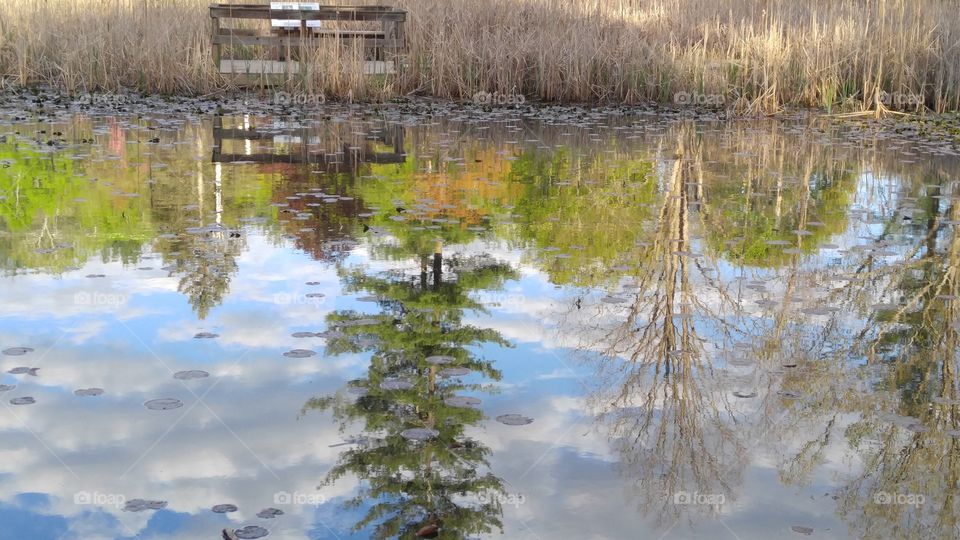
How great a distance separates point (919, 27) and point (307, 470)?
50.4ft

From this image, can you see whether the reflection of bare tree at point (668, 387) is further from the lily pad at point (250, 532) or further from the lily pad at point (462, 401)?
the lily pad at point (250, 532)

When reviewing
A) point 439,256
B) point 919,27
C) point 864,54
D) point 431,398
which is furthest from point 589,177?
point 919,27

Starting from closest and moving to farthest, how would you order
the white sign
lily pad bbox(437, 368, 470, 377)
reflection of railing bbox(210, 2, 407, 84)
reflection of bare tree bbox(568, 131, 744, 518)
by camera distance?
reflection of bare tree bbox(568, 131, 744, 518) → lily pad bbox(437, 368, 470, 377) → reflection of railing bbox(210, 2, 407, 84) → the white sign

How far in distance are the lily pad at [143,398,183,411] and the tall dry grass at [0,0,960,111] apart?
12.7 meters

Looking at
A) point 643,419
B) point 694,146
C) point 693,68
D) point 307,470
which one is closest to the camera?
point 307,470

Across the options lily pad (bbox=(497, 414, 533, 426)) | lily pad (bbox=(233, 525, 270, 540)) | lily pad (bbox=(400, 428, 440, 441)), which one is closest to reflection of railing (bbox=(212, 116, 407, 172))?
lily pad (bbox=(497, 414, 533, 426))

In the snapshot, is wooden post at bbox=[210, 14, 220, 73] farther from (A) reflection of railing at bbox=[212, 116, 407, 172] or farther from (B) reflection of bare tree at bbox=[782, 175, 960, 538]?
(B) reflection of bare tree at bbox=[782, 175, 960, 538]

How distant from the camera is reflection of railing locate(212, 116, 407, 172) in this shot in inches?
424

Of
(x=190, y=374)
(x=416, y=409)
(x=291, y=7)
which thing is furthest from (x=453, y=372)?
(x=291, y=7)

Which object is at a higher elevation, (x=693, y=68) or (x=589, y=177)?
(x=693, y=68)

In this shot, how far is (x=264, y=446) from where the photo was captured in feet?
12.6

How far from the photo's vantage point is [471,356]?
4.91m

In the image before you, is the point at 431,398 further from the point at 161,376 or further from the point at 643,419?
the point at 161,376

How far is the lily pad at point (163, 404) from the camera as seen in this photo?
4164 mm
